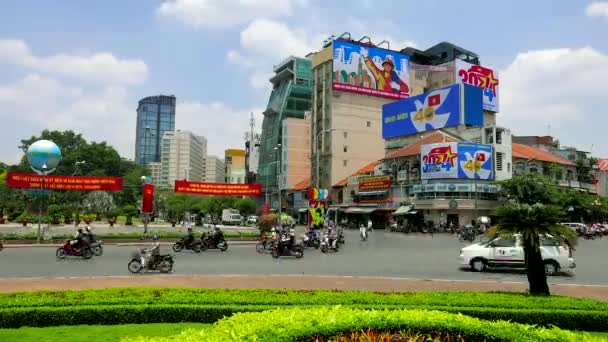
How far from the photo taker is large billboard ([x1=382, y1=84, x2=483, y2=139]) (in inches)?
Result: 2229

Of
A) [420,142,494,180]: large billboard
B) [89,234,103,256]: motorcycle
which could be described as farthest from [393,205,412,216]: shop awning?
[89,234,103,256]: motorcycle

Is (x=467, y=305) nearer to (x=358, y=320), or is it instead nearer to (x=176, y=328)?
(x=358, y=320)

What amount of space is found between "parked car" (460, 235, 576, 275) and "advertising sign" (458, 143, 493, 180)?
3184 centimetres

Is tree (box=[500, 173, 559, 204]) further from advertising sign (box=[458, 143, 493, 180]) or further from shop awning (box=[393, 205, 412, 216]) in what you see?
Result: shop awning (box=[393, 205, 412, 216])

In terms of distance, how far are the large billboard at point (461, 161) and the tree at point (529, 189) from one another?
2662mm

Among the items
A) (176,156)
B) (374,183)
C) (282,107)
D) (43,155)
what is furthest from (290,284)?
(176,156)

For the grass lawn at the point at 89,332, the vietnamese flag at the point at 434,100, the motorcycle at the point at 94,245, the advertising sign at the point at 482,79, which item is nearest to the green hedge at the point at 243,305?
the grass lawn at the point at 89,332

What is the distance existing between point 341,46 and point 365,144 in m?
16.2

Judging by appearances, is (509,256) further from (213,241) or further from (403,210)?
(403,210)

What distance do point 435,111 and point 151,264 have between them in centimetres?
4929

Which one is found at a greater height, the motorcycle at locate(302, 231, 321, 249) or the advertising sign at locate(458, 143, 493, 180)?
the advertising sign at locate(458, 143, 493, 180)

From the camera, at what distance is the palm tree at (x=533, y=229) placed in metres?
10.4

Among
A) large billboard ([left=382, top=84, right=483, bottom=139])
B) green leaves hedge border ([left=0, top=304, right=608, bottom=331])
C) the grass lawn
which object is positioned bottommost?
the grass lawn

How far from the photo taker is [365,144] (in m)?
77.1
